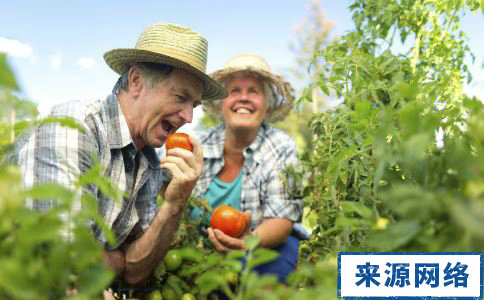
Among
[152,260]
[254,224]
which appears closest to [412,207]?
[152,260]

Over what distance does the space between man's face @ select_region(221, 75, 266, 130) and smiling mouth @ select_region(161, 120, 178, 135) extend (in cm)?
73

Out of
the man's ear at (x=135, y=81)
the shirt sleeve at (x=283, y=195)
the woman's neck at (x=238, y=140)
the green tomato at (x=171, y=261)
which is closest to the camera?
the man's ear at (x=135, y=81)

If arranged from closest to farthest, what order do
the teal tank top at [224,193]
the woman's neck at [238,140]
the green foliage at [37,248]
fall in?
the green foliage at [37,248] → the teal tank top at [224,193] → the woman's neck at [238,140]

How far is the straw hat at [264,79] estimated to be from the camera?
2.75m

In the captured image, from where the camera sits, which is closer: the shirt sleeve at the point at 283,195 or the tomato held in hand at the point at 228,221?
the tomato held in hand at the point at 228,221

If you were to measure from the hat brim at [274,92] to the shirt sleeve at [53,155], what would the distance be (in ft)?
Result: 4.54

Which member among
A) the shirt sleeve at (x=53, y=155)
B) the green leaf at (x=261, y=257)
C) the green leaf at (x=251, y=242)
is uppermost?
the shirt sleeve at (x=53, y=155)

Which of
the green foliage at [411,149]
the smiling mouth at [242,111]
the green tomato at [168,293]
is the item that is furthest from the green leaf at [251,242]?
the smiling mouth at [242,111]

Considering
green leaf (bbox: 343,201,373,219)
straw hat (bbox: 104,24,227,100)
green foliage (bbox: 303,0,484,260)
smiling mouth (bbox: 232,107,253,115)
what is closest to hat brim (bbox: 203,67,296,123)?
smiling mouth (bbox: 232,107,253,115)

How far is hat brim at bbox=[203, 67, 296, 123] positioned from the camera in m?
2.76

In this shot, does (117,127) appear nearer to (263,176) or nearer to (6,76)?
(263,176)

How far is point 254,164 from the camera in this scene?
8.71 feet

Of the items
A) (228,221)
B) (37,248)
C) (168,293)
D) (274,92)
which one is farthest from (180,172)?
(274,92)

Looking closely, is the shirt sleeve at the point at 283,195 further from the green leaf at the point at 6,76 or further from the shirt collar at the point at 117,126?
the green leaf at the point at 6,76
